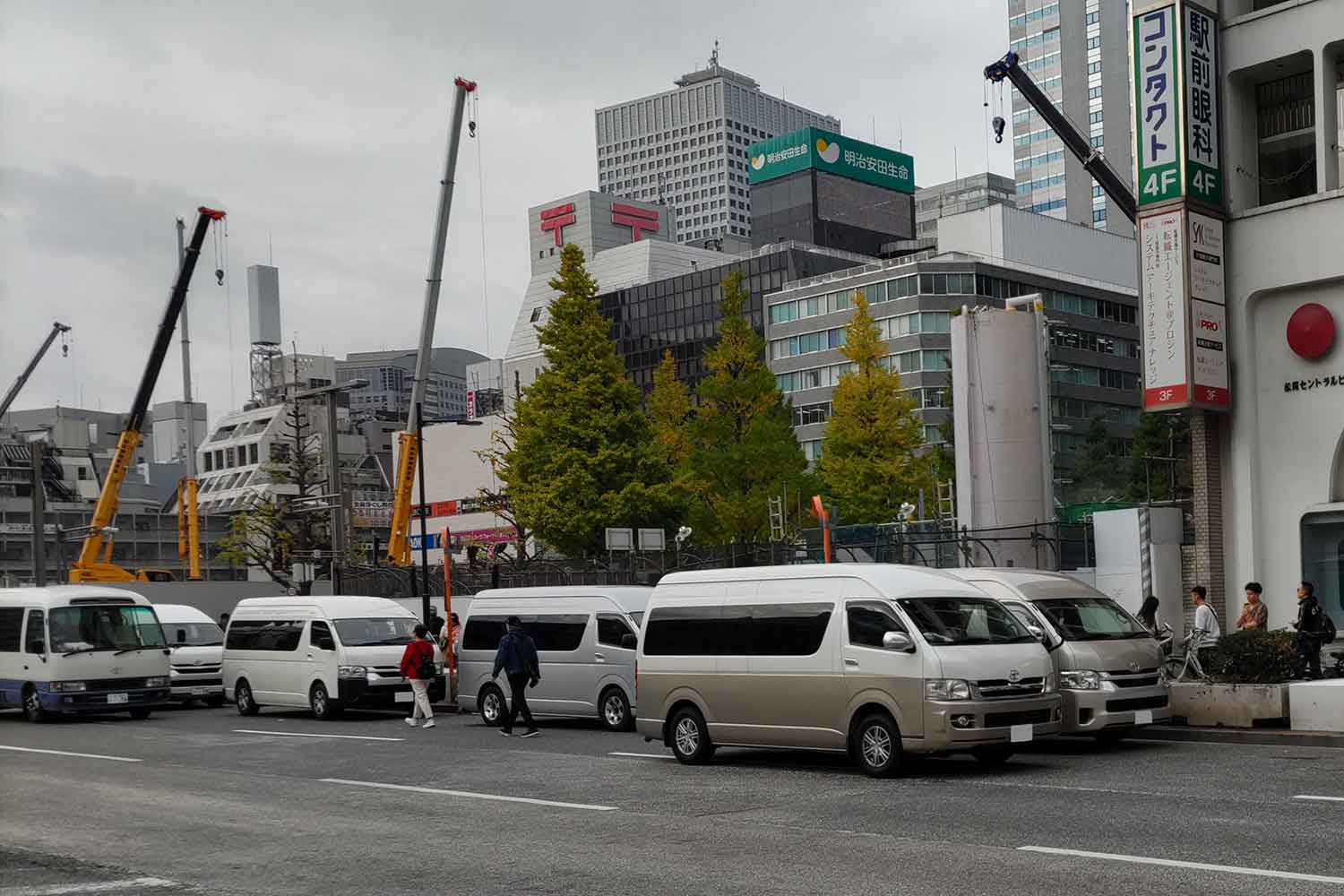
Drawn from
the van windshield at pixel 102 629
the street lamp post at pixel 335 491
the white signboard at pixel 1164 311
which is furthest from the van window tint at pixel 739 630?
the street lamp post at pixel 335 491

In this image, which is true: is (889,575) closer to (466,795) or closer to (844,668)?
(844,668)

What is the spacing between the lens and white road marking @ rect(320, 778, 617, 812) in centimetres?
1437

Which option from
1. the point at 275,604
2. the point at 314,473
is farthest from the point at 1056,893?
the point at 314,473

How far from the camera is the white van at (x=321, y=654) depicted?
90.7 ft

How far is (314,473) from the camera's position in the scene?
82312 millimetres

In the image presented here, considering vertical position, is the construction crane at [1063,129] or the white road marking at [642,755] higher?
the construction crane at [1063,129]

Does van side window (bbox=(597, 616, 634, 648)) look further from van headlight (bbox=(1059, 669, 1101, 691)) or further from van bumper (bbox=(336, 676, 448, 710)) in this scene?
van headlight (bbox=(1059, 669, 1101, 691))

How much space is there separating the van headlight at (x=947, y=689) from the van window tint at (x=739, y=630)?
1.64m

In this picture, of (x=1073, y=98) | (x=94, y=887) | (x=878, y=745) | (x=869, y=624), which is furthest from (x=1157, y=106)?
(x=1073, y=98)

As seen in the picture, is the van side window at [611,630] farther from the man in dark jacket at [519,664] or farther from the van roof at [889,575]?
the van roof at [889,575]

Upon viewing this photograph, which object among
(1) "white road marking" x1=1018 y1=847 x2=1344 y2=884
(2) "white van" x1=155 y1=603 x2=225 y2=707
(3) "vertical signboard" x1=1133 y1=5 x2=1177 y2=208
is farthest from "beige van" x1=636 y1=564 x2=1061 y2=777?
(2) "white van" x1=155 y1=603 x2=225 y2=707

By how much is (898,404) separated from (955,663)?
42459 mm

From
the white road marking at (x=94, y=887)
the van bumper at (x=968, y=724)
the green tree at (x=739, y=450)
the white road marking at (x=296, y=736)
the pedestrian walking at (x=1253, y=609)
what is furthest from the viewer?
the green tree at (x=739, y=450)

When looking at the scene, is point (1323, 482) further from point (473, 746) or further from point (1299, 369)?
point (473, 746)
